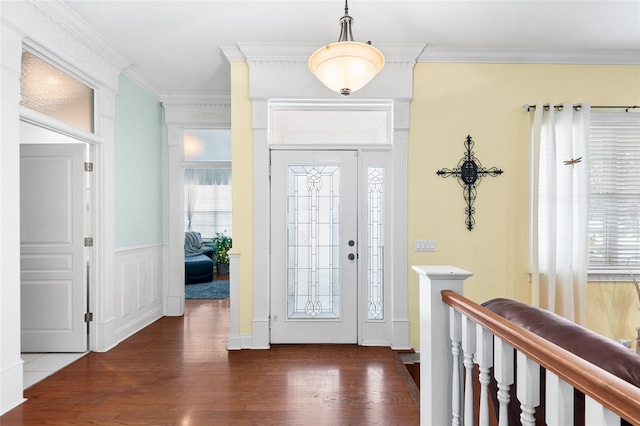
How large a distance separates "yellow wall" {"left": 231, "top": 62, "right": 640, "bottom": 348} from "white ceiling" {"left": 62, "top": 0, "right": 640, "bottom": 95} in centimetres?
26

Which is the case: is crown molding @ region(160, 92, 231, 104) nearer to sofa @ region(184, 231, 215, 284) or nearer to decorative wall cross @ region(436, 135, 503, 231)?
decorative wall cross @ region(436, 135, 503, 231)

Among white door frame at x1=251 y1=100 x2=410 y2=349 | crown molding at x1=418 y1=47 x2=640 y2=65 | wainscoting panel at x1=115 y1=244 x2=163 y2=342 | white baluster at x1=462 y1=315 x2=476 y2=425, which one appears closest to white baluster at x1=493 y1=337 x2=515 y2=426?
white baluster at x1=462 y1=315 x2=476 y2=425

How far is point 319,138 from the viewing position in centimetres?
351

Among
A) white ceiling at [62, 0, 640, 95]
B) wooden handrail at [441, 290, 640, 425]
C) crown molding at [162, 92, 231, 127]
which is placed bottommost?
wooden handrail at [441, 290, 640, 425]

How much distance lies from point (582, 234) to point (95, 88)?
15.7ft

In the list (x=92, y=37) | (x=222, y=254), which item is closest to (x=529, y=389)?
(x=92, y=37)

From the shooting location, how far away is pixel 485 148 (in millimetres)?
3436

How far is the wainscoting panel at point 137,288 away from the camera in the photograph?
3.64 metres

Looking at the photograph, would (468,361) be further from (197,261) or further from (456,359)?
(197,261)

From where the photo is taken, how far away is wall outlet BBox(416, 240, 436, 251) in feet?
11.2

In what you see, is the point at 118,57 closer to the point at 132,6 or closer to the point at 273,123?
the point at 132,6

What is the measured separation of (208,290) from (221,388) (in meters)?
3.80

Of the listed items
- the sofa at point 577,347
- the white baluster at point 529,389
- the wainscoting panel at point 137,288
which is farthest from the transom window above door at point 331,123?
the white baluster at point 529,389

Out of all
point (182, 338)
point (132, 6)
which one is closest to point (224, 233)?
point (182, 338)
